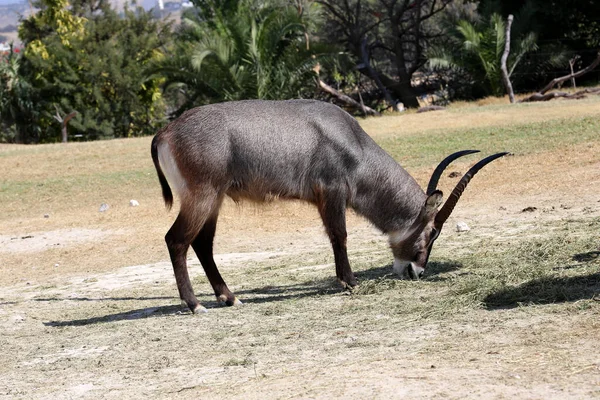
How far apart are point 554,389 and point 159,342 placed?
9.67ft

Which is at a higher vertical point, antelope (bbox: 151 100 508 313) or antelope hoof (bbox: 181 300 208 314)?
antelope (bbox: 151 100 508 313)

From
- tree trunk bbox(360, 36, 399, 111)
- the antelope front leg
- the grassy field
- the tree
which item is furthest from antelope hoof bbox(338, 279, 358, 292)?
the tree

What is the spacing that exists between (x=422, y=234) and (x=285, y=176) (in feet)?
4.47

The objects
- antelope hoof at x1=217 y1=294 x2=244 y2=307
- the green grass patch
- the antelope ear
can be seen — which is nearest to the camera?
antelope hoof at x1=217 y1=294 x2=244 y2=307

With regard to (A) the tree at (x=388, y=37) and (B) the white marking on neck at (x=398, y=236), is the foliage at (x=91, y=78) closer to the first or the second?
(A) the tree at (x=388, y=37)

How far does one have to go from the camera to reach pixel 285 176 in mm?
7281

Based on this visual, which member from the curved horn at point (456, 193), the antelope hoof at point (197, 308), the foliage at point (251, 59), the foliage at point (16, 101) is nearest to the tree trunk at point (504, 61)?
the foliage at point (251, 59)

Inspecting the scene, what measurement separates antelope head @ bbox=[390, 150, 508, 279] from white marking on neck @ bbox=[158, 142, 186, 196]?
1927 mm

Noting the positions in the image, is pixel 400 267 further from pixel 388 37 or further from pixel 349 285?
pixel 388 37

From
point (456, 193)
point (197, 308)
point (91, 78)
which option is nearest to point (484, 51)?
point (91, 78)

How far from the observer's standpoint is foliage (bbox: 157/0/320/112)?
24438 mm

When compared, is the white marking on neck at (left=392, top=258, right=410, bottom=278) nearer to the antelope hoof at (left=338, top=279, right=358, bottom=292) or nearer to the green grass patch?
the antelope hoof at (left=338, top=279, right=358, bottom=292)

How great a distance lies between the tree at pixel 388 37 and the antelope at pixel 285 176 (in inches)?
1026

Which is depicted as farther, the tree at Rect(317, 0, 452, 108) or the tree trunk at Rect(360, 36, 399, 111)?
the tree at Rect(317, 0, 452, 108)
